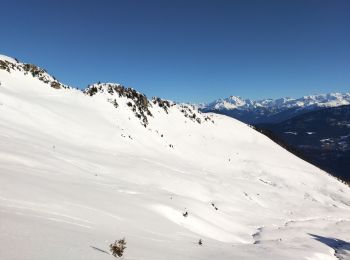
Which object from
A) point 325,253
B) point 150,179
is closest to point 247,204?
point 150,179

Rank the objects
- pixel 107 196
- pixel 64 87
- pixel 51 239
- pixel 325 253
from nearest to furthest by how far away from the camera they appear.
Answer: pixel 51 239
pixel 107 196
pixel 325 253
pixel 64 87

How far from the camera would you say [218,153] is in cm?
5125

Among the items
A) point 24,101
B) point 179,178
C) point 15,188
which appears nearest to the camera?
point 15,188

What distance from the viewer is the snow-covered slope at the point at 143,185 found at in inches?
385

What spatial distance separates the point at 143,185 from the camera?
923 inches

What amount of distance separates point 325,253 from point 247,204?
12.1 m

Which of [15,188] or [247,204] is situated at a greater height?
[247,204]

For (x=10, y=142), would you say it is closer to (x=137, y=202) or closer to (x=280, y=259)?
(x=137, y=202)

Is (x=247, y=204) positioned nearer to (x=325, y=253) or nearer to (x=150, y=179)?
(x=150, y=179)

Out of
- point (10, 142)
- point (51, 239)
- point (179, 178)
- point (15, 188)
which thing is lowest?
point (51, 239)

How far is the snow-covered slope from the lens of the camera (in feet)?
32.1

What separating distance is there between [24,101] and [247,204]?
2089 centimetres

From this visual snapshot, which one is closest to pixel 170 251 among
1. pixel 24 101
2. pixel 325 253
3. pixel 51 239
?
pixel 51 239

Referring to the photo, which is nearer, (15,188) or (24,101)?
(15,188)
